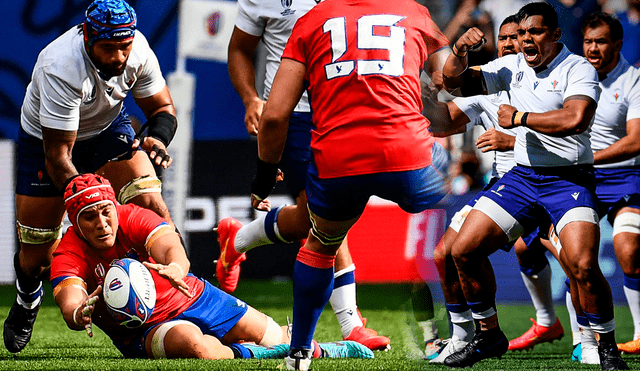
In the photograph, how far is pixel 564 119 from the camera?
3752 millimetres

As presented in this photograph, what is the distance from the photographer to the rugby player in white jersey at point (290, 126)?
430 cm

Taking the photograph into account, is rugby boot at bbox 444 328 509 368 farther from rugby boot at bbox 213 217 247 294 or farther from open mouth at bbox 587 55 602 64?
open mouth at bbox 587 55 602 64

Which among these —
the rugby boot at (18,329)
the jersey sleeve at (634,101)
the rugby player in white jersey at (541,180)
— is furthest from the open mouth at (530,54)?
the rugby boot at (18,329)

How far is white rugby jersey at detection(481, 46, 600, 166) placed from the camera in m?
3.88

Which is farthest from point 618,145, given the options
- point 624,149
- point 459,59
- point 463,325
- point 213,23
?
point 213,23

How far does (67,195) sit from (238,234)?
4.46 ft

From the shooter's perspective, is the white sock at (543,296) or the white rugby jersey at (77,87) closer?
the white rugby jersey at (77,87)

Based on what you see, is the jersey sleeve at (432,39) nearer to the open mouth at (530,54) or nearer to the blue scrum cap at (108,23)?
the open mouth at (530,54)

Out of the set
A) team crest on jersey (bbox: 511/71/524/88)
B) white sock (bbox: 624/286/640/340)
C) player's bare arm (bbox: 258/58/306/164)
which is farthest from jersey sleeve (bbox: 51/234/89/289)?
white sock (bbox: 624/286/640/340)

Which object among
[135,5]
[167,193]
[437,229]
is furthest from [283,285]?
[437,229]

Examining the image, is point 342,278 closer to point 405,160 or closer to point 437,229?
point 405,160

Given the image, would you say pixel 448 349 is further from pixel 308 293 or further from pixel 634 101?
pixel 634 101

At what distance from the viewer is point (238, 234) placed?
498 cm

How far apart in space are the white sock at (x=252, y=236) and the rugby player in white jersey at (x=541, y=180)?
127 centimetres
